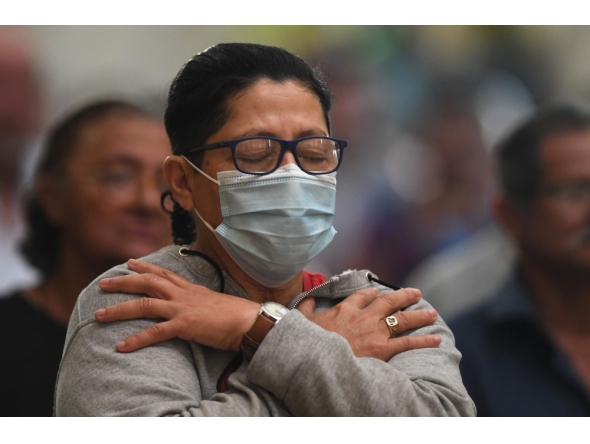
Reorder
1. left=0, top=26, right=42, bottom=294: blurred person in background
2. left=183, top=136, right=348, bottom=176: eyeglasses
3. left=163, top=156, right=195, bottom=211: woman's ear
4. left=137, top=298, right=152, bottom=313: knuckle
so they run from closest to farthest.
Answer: left=137, top=298, right=152, bottom=313: knuckle → left=183, top=136, right=348, bottom=176: eyeglasses → left=163, top=156, right=195, bottom=211: woman's ear → left=0, top=26, right=42, bottom=294: blurred person in background

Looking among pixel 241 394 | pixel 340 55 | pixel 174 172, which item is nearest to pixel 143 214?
pixel 340 55

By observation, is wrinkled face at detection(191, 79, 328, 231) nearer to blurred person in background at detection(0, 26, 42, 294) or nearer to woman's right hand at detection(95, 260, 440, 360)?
woman's right hand at detection(95, 260, 440, 360)

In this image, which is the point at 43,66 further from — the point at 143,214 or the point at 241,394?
the point at 241,394

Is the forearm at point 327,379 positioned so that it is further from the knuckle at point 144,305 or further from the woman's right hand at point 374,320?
the knuckle at point 144,305

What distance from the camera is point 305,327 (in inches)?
47.1

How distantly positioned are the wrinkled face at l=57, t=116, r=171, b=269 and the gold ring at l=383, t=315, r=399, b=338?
1510mm

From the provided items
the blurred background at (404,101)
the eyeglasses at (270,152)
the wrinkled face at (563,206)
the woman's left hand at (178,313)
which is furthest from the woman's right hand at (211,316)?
the wrinkled face at (563,206)

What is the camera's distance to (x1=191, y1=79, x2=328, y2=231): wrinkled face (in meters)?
1.36

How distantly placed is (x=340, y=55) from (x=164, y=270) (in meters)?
1.69

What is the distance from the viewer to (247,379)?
4.01 ft

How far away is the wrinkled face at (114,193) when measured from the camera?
8.68 ft

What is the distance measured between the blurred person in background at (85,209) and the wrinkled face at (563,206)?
161 centimetres

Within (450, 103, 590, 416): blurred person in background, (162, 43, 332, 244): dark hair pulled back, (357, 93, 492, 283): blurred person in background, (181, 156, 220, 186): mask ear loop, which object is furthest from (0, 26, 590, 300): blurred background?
(181, 156, 220, 186): mask ear loop

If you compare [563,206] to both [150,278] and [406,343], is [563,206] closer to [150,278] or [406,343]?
[406,343]
